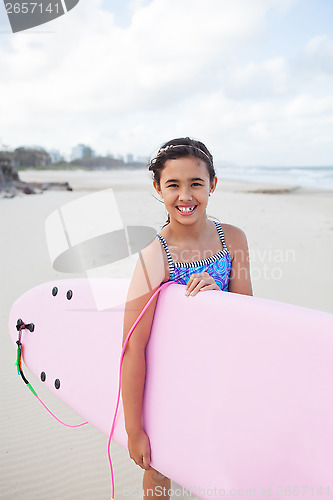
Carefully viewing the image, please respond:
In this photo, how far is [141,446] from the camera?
137 cm

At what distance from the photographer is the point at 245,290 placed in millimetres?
1557

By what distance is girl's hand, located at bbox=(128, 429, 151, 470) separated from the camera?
1.37 metres

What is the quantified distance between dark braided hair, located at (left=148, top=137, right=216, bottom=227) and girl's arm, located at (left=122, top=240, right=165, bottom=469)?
0.28m

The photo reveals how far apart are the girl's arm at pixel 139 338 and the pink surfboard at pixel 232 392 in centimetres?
4

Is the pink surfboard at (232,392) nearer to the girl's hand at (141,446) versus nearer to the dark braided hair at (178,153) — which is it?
the girl's hand at (141,446)

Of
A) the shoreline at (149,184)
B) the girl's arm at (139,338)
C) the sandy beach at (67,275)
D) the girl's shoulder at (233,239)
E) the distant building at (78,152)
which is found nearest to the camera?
the girl's arm at (139,338)

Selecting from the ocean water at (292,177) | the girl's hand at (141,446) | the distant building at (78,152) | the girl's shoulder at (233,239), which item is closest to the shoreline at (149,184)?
the ocean water at (292,177)

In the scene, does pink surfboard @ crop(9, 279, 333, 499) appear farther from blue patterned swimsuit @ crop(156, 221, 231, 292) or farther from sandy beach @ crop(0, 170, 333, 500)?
sandy beach @ crop(0, 170, 333, 500)

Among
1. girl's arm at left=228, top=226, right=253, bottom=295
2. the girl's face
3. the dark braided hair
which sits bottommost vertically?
girl's arm at left=228, top=226, right=253, bottom=295

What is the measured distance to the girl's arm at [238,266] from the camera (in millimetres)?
1545

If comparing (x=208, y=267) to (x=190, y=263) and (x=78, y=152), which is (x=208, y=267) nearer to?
(x=190, y=263)

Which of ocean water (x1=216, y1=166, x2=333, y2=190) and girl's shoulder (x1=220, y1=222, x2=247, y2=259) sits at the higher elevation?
girl's shoulder (x1=220, y1=222, x2=247, y2=259)

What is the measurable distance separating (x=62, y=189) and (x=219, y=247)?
1377 cm

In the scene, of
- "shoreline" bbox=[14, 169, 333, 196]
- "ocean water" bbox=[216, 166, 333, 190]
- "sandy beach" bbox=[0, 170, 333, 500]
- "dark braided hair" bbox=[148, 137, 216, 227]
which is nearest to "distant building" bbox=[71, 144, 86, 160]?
"shoreline" bbox=[14, 169, 333, 196]
